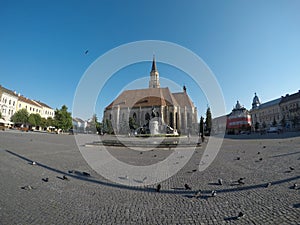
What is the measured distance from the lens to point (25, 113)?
54500mm

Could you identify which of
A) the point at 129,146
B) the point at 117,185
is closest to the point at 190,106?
the point at 129,146

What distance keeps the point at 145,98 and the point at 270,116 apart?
5511 centimetres

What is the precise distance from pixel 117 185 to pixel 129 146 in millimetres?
10426

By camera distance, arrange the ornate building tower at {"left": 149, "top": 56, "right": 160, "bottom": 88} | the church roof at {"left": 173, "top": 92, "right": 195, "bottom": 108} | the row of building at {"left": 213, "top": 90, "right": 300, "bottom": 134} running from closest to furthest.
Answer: the row of building at {"left": 213, "top": 90, "right": 300, "bottom": 134} → the church roof at {"left": 173, "top": 92, "right": 195, "bottom": 108} → the ornate building tower at {"left": 149, "top": 56, "right": 160, "bottom": 88}

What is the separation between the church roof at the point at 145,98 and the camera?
194ft

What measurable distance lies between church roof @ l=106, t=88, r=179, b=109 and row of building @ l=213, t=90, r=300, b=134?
3208 cm

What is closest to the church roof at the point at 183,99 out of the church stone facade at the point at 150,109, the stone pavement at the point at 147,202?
the church stone facade at the point at 150,109

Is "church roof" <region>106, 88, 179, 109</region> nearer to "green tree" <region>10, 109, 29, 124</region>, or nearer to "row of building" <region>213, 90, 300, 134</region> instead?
"green tree" <region>10, 109, 29, 124</region>

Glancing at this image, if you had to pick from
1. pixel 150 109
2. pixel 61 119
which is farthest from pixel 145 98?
pixel 61 119

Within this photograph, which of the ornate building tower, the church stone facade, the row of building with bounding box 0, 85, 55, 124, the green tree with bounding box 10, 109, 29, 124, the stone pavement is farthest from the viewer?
the ornate building tower

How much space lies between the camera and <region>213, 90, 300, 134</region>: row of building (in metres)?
58.1

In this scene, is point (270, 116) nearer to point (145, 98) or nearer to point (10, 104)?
point (145, 98)

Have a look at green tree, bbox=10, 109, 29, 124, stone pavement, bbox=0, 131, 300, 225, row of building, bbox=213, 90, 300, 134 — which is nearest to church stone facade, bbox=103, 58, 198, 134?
row of building, bbox=213, 90, 300, 134

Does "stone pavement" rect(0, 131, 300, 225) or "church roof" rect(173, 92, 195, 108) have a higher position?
"church roof" rect(173, 92, 195, 108)
